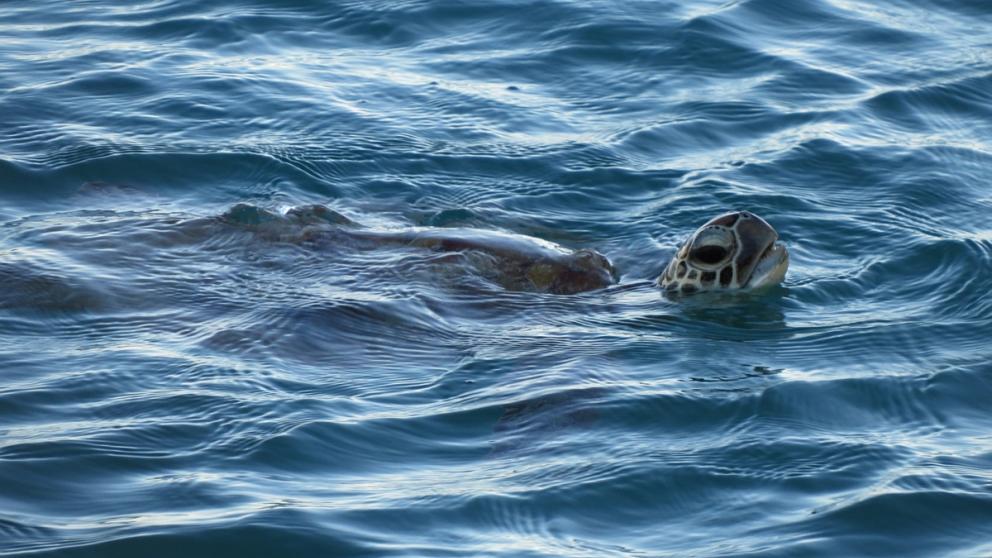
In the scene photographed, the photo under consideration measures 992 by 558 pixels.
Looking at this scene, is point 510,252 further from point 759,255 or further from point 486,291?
point 759,255

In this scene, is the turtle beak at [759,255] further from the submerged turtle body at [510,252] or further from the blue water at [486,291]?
the submerged turtle body at [510,252]

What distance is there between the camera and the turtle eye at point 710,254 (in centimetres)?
605

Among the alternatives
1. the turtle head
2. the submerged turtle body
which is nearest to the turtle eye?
the turtle head

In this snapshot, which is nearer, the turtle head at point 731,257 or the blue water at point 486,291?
the blue water at point 486,291

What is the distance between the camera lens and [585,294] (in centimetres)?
619

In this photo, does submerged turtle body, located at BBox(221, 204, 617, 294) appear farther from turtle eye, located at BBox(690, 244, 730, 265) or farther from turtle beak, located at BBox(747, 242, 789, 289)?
turtle beak, located at BBox(747, 242, 789, 289)

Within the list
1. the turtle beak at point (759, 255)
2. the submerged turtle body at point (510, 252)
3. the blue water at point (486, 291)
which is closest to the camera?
the blue water at point (486, 291)

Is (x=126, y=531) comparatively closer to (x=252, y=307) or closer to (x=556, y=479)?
(x=556, y=479)

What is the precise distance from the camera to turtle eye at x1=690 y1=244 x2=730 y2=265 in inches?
238

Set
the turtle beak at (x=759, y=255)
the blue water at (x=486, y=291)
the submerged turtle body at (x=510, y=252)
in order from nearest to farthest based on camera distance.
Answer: the blue water at (x=486, y=291), the turtle beak at (x=759, y=255), the submerged turtle body at (x=510, y=252)

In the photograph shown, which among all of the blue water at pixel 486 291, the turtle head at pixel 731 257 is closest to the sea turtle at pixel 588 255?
the turtle head at pixel 731 257

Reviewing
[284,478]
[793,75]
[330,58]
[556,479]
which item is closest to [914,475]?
[556,479]

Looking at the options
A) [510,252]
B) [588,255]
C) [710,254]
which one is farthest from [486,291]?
[710,254]

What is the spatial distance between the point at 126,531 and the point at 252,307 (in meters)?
2.09
